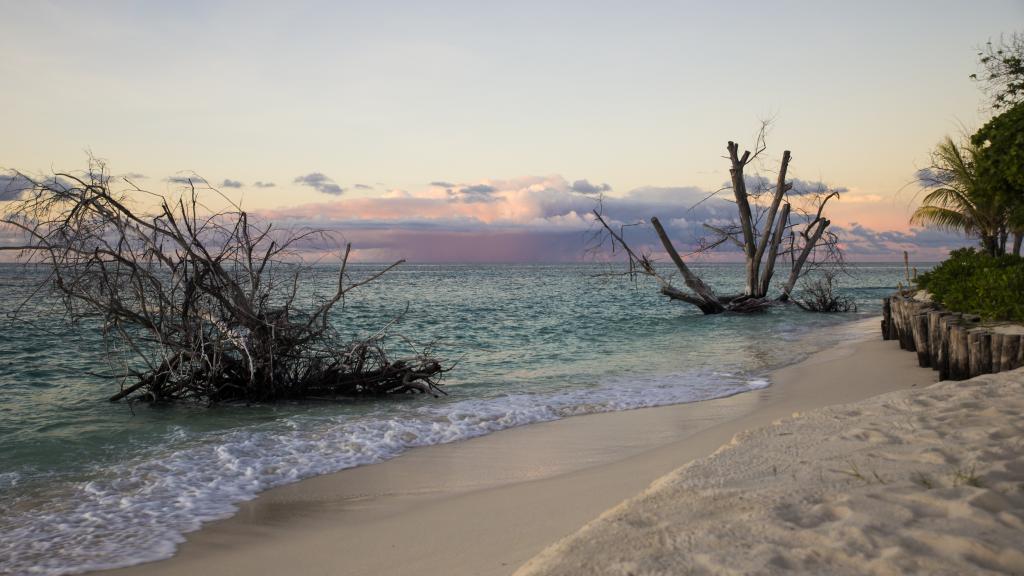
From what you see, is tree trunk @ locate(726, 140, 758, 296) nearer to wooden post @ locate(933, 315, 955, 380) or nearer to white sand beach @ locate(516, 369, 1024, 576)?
wooden post @ locate(933, 315, 955, 380)

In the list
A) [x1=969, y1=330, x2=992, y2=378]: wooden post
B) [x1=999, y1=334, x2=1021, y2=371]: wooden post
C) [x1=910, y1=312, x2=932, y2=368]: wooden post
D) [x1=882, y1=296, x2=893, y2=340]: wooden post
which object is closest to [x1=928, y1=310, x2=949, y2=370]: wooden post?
[x1=910, y1=312, x2=932, y2=368]: wooden post

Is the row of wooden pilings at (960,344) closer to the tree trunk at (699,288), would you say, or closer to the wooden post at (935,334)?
the wooden post at (935,334)

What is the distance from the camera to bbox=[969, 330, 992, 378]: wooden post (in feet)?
27.9

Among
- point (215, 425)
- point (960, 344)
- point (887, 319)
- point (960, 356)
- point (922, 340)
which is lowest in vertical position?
point (215, 425)

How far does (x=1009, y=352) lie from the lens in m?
8.21

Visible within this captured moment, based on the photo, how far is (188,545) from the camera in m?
4.70

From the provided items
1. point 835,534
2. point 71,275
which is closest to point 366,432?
point 71,275

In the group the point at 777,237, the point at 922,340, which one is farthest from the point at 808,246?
the point at 922,340

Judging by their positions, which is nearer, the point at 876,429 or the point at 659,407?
the point at 876,429

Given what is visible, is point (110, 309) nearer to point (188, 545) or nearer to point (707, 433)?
point (188, 545)

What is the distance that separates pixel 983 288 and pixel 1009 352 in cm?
260

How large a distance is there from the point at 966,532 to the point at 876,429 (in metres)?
2.11

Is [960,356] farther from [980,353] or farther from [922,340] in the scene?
[922,340]

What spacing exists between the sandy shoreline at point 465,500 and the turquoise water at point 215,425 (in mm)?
389
